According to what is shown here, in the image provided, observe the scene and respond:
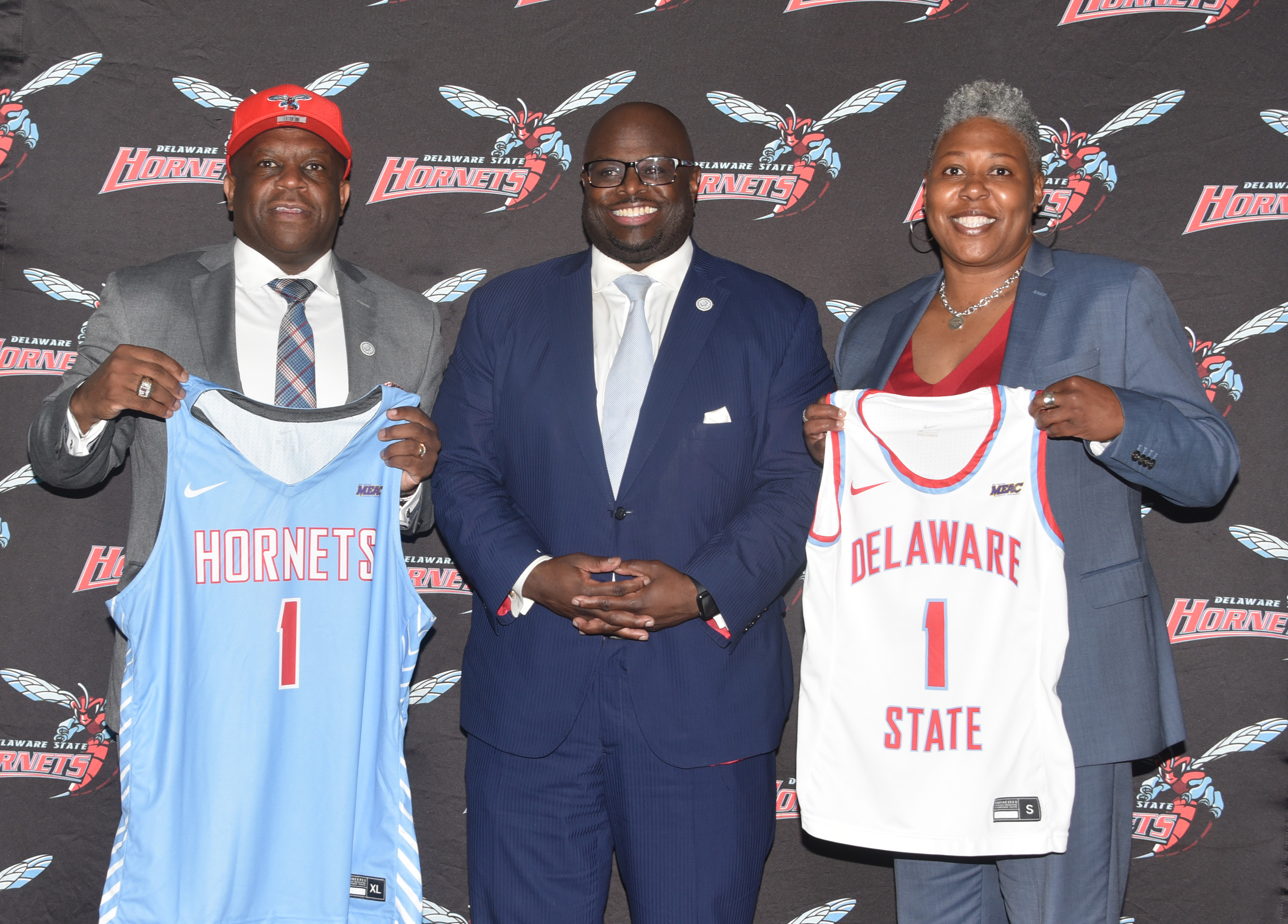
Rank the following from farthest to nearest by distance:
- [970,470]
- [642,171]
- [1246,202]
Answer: [1246,202] → [642,171] → [970,470]

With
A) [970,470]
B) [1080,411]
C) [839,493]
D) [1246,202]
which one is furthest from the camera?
[1246,202]

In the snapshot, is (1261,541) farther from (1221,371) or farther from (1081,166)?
(1081,166)

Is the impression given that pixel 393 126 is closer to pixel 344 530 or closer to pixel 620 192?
pixel 620 192

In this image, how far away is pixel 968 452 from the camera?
6.59 ft

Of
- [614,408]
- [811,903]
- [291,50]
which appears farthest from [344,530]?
[811,903]

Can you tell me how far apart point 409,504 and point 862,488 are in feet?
3.53

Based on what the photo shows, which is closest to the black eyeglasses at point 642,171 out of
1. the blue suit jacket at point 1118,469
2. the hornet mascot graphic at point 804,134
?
the hornet mascot graphic at point 804,134

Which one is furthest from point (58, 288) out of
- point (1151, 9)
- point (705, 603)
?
point (1151, 9)

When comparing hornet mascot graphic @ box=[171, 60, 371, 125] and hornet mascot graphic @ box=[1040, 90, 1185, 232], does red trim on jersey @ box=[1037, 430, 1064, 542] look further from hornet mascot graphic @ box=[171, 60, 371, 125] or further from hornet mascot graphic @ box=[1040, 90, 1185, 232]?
hornet mascot graphic @ box=[171, 60, 371, 125]

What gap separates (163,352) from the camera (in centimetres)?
227

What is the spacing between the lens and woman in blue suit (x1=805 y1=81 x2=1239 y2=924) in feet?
6.35

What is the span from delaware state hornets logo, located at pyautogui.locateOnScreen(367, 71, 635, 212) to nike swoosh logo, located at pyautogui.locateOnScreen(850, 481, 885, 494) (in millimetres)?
1509

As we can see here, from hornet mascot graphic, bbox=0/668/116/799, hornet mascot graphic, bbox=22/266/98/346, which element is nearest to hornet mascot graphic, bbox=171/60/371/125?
hornet mascot graphic, bbox=22/266/98/346

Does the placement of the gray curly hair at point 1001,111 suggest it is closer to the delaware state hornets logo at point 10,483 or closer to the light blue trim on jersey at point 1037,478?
the light blue trim on jersey at point 1037,478
